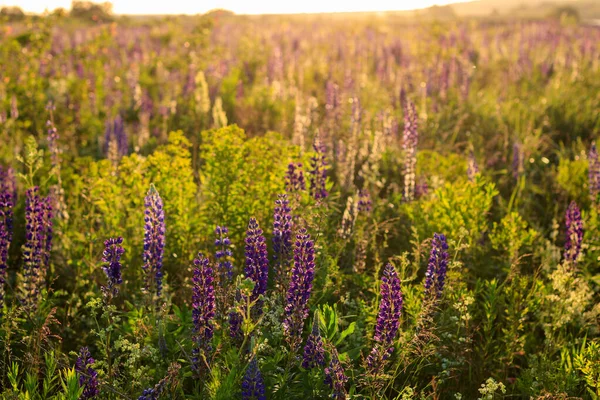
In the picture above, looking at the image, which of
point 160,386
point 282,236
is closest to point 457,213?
point 282,236

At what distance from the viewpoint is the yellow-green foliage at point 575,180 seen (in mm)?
4801

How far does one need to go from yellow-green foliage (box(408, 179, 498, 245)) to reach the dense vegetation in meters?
0.01

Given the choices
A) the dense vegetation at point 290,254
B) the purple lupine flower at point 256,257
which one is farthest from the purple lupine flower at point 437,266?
the purple lupine flower at point 256,257

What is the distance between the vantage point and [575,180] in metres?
4.84

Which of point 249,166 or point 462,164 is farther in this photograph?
point 462,164

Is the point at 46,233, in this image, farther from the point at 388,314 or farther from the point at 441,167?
the point at 441,167

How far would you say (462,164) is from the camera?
4.87m

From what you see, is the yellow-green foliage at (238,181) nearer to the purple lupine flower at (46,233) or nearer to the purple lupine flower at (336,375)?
the purple lupine flower at (46,233)

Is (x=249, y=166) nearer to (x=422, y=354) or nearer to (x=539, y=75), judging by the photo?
(x=422, y=354)

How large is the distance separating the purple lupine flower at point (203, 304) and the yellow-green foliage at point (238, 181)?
4.17ft

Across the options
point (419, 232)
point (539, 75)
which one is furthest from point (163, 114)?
point (539, 75)

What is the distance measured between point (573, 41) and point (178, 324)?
12.9 m

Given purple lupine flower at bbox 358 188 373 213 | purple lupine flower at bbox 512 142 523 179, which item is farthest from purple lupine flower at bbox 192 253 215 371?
purple lupine flower at bbox 512 142 523 179

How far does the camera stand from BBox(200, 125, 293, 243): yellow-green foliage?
3.73 m
